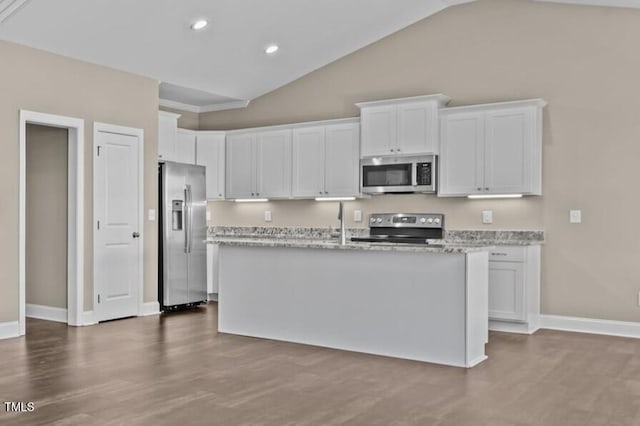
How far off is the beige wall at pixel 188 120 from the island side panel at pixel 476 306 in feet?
17.1

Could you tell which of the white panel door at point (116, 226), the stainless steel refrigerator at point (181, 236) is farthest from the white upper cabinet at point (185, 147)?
the white panel door at point (116, 226)

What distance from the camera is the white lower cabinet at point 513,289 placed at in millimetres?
5926

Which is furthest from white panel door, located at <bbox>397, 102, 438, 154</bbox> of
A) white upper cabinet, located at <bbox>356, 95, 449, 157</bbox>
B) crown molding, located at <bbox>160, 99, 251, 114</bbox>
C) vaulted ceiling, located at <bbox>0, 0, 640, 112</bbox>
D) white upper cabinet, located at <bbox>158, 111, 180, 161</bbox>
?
white upper cabinet, located at <bbox>158, 111, 180, 161</bbox>

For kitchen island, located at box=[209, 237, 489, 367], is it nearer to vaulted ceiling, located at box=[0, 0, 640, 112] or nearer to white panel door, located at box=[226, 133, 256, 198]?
vaulted ceiling, located at box=[0, 0, 640, 112]

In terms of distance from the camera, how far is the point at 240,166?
26.9 ft

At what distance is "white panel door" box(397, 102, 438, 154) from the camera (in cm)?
663

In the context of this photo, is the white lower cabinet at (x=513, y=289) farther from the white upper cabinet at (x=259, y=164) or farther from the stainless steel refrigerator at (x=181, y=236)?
the stainless steel refrigerator at (x=181, y=236)

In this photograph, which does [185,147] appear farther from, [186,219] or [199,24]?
[199,24]

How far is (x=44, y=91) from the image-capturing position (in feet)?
19.4

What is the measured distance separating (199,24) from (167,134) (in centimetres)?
208

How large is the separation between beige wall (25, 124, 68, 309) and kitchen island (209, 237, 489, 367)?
1963 millimetres

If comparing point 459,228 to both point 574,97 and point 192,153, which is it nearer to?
point 574,97

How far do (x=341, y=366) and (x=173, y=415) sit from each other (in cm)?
149

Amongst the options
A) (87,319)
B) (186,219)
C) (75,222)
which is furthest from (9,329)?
(186,219)
